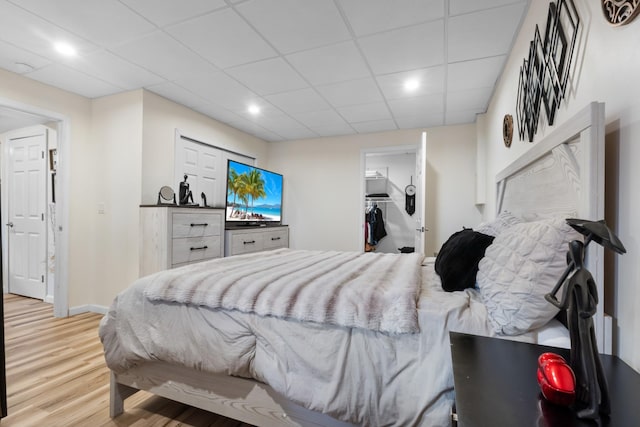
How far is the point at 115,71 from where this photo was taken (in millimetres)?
2660

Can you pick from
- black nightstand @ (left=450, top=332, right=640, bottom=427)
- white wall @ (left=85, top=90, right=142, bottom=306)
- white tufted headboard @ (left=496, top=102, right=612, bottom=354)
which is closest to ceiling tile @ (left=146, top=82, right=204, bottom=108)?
white wall @ (left=85, top=90, right=142, bottom=306)

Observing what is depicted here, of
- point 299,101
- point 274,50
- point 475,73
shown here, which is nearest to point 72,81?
point 274,50

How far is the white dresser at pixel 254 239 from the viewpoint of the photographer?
3.64 meters

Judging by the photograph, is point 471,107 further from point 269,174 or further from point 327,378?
point 327,378

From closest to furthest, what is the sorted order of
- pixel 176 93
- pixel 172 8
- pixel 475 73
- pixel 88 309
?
pixel 172 8
pixel 475 73
pixel 176 93
pixel 88 309

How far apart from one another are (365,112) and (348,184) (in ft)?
4.20

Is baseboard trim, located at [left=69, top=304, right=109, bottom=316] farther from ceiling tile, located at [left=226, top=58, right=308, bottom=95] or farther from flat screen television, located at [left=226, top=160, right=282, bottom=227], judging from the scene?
ceiling tile, located at [left=226, top=58, right=308, bottom=95]

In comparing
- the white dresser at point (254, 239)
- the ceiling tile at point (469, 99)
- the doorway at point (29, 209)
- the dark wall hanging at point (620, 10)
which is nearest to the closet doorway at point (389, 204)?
the white dresser at point (254, 239)

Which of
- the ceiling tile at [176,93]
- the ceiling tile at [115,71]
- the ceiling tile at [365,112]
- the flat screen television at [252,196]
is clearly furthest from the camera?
the flat screen television at [252,196]

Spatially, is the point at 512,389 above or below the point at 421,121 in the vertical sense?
below

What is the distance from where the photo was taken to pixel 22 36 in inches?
84.7

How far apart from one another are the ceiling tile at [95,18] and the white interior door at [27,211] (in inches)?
96.3

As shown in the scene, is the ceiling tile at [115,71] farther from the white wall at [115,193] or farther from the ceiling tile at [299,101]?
the ceiling tile at [299,101]

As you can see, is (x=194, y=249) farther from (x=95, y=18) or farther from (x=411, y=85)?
(x=411, y=85)
